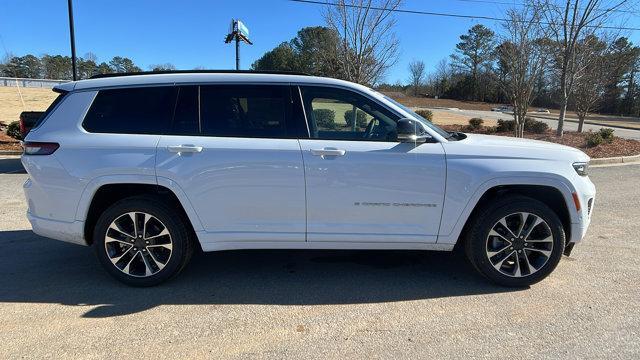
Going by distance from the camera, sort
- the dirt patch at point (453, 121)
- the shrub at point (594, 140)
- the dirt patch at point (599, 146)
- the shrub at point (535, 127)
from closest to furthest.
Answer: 1. the dirt patch at point (599, 146)
2. the shrub at point (594, 140)
3. the shrub at point (535, 127)
4. the dirt patch at point (453, 121)

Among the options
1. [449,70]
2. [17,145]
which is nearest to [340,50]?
[17,145]

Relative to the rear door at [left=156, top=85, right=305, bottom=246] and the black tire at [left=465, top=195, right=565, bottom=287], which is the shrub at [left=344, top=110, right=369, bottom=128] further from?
the black tire at [left=465, top=195, right=565, bottom=287]

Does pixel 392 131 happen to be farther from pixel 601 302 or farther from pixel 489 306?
pixel 601 302

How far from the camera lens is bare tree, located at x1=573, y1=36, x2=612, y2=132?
14.5m

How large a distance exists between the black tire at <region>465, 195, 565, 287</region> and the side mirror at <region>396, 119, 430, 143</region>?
2.74ft

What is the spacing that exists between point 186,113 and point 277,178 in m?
0.99

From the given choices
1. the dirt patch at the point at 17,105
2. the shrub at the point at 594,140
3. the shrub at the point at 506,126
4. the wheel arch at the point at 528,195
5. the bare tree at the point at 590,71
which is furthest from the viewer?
the dirt patch at the point at 17,105

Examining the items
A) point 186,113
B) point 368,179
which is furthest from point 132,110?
Answer: point 368,179

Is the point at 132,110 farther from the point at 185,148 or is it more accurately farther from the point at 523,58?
the point at 523,58

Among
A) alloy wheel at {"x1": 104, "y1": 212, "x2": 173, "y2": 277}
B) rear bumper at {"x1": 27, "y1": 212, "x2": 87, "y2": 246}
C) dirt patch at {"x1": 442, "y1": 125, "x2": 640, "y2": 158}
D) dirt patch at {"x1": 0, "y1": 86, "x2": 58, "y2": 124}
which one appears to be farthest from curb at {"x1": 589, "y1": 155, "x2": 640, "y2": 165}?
dirt patch at {"x1": 0, "y1": 86, "x2": 58, "y2": 124}

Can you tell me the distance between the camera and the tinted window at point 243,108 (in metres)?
3.84

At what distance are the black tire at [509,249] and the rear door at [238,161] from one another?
4.84 feet

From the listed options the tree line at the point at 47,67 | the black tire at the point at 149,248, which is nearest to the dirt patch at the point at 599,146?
the black tire at the point at 149,248

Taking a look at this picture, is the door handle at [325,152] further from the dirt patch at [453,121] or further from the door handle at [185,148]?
the dirt patch at [453,121]
